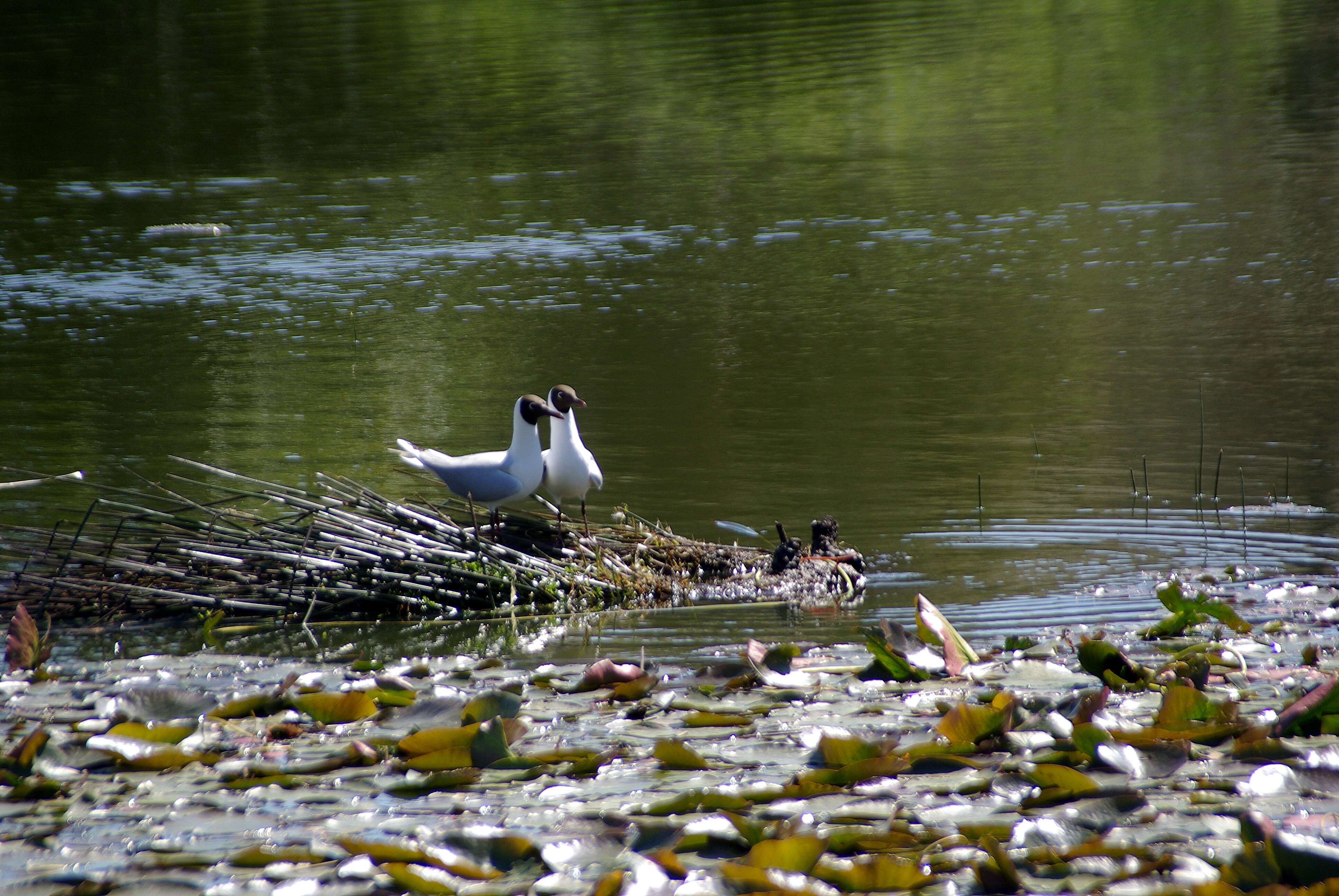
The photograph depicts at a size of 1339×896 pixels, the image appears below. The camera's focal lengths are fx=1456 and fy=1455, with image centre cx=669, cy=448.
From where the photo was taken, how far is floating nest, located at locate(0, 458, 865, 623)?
6047 millimetres

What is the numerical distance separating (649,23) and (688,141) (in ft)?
40.3

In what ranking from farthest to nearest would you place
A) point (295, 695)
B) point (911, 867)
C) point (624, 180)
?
point (624, 180)
point (295, 695)
point (911, 867)

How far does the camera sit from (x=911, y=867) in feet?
9.84

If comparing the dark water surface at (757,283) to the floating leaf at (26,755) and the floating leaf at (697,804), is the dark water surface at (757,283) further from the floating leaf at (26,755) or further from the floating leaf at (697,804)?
the floating leaf at (26,755)

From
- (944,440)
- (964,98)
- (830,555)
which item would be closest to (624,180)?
(964,98)

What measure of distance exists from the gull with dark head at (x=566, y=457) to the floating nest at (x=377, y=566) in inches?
7.9

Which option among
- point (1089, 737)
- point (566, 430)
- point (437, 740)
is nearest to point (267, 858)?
point (437, 740)

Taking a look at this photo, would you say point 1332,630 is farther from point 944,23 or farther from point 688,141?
point 944,23

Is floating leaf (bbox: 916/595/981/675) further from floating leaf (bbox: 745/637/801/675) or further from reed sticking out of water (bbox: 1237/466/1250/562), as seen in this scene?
reed sticking out of water (bbox: 1237/466/1250/562)

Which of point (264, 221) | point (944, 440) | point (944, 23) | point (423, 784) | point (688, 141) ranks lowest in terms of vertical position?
point (423, 784)

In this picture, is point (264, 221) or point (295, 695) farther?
point (264, 221)

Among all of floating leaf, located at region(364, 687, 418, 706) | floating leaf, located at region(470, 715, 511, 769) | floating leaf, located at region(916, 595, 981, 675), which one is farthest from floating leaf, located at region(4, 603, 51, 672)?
floating leaf, located at region(916, 595, 981, 675)

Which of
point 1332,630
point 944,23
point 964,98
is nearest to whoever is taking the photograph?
point 1332,630

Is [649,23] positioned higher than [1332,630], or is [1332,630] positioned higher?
[649,23]
